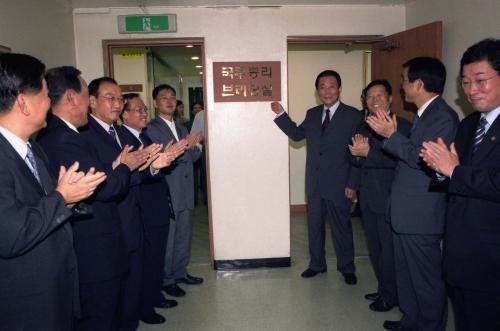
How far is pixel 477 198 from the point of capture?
5.65 ft

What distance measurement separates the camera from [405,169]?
2.34 meters

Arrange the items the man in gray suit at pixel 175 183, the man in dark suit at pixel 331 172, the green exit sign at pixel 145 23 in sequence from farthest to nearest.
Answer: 1. the green exit sign at pixel 145 23
2. the man in dark suit at pixel 331 172
3. the man in gray suit at pixel 175 183

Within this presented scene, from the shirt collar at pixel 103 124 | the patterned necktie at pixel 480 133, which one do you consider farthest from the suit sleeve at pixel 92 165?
the patterned necktie at pixel 480 133

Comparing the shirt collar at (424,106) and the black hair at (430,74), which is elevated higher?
the black hair at (430,74)

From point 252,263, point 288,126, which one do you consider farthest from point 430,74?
point 252,263

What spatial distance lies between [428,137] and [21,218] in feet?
6.84

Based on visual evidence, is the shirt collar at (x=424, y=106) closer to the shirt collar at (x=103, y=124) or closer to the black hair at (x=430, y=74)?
the black hair at (x=430, y=74)

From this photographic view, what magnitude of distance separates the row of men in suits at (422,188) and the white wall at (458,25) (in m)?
0.63

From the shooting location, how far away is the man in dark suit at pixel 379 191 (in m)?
2.83

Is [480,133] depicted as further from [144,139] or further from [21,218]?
[144,139]

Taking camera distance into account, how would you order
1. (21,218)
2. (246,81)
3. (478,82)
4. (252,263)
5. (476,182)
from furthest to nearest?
(252,263), (246,81), (478,82), (476,182), (21,218)

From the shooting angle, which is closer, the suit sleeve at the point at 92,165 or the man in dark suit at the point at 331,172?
the suit sleeve at the point at 92,165

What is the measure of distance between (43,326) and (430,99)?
2307mm

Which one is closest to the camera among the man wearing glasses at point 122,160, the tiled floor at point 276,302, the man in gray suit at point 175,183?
the man wearing glasses at point 122,160
